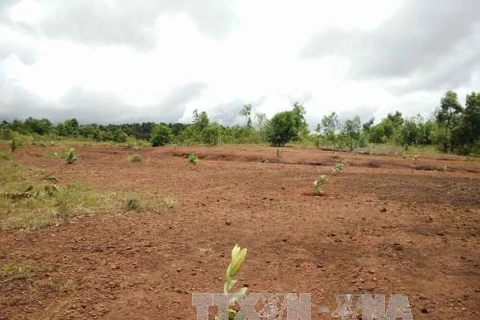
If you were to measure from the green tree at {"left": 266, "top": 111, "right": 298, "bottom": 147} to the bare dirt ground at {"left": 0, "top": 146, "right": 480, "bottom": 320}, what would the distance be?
1125 inches

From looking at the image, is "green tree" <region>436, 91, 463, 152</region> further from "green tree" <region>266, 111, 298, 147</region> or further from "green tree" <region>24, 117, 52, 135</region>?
"green tree" <region>24, 117, 52, 135</region>

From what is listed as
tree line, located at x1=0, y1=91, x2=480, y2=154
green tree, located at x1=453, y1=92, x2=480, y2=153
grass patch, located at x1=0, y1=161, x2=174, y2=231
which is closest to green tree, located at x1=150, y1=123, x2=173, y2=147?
tree line, located at x1=0, y1=91, x2=480, y2=154

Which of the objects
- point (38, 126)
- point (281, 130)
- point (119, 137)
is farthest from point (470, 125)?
point (38, 126)

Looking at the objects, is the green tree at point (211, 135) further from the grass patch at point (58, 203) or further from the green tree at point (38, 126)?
the green tree at point (38, 126)

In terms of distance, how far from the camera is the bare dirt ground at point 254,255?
11.2 ft

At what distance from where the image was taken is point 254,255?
4.45 meters

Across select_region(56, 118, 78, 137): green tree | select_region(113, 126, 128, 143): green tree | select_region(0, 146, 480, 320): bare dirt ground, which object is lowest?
select_region(0, 146, 480, 320): bare dirt ground

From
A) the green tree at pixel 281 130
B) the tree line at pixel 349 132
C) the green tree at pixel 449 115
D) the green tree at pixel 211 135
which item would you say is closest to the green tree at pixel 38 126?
the tree line at pixel 349 132

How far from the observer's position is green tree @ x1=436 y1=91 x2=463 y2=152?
32675 mm

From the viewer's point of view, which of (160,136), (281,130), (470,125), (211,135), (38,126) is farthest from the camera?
(38,126)

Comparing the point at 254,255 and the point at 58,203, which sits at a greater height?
the point at 58,203

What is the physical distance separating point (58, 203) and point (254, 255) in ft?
12.5

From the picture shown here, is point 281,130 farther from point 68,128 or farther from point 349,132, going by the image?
point 68,128

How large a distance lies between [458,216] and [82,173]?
909cm
